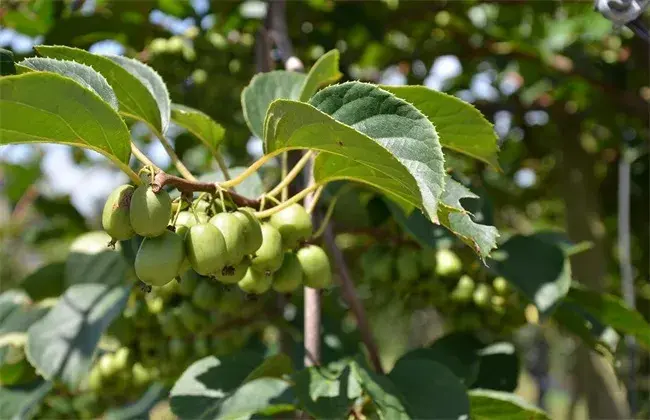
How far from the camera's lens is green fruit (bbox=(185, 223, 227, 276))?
653mm

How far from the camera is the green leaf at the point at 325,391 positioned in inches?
33.9

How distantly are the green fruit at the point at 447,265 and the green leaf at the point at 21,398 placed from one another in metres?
0.71

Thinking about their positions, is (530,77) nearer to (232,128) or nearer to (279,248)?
(232,128)

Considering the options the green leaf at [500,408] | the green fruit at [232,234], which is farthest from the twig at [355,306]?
the green fruit at [232,234]

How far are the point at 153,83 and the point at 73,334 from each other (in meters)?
0.48

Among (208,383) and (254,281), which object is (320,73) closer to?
(254,281)

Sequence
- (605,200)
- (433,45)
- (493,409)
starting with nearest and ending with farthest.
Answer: (493,409) < (433,45) < (605,200)

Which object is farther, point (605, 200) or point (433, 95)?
point (605, 200)

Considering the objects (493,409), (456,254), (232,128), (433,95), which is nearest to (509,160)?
(232,128)

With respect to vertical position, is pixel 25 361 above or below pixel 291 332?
above

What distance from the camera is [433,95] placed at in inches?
30.9

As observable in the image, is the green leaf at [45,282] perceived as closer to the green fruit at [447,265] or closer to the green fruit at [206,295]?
the green fruit at [206,295]

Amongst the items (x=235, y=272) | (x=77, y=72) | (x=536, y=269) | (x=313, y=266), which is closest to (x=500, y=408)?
(x=536, y=269)

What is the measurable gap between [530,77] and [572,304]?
38.1 inches
